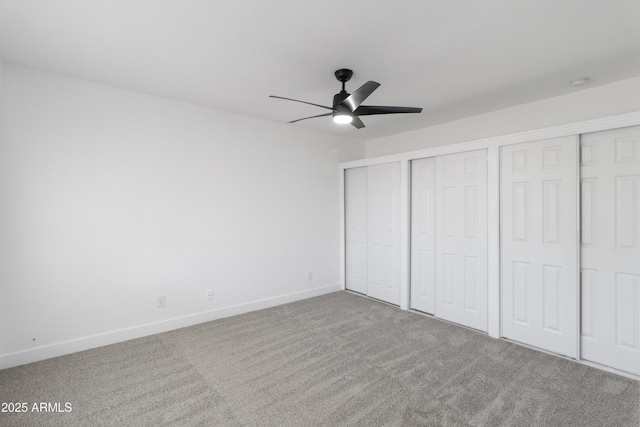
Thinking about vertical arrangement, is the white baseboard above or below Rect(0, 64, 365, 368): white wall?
below

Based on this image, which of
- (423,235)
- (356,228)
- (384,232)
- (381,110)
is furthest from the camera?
(356,228)

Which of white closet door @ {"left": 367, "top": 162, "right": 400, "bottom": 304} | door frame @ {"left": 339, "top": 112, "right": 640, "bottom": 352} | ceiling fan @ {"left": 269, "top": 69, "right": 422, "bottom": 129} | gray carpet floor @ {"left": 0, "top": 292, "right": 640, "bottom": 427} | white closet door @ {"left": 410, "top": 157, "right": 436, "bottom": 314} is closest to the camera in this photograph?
gray carpet floor @ {"left": 0, "top": 292, "right": 640, "bottom": 427}

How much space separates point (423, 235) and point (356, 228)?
3.81 ft

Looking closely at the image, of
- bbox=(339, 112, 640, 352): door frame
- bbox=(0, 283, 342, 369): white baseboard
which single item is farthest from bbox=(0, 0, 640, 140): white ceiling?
bbox=(0, 283, 342, 369): white baseboard

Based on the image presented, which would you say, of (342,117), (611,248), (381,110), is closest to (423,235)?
(611,248)

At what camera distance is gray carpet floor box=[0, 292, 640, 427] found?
1935 mm

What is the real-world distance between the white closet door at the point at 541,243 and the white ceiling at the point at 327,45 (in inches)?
28.1

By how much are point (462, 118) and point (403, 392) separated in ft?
10.8

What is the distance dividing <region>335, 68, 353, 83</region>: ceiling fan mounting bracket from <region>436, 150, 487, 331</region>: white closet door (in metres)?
1.73

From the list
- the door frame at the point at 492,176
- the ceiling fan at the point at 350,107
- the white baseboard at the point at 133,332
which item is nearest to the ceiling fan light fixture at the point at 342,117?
the ceiling fan at the point at 350,107

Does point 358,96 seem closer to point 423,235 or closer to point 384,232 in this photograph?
point 423,235

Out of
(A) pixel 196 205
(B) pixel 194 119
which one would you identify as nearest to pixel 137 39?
(B) pixel 194 119

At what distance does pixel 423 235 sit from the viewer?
3.88 m

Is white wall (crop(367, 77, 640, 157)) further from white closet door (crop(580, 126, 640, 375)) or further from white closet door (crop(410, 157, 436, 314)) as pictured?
white closet door (crop(410, 157, 436, 314))
